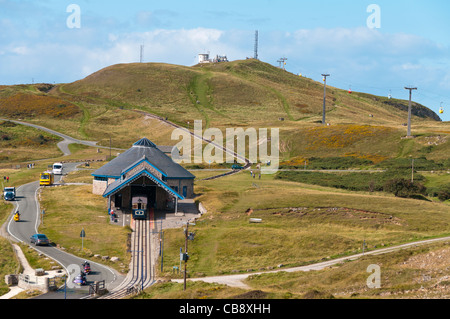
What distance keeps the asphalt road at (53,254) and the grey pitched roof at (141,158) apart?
35.9 ft

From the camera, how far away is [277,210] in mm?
71688

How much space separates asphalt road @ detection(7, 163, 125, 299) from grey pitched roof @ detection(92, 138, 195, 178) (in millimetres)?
10933

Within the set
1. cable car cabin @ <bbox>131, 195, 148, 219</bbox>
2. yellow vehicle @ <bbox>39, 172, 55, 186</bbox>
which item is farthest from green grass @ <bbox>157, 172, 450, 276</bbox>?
yellow vehicle @ <bbox>39, 172, 55, 186</bbox>

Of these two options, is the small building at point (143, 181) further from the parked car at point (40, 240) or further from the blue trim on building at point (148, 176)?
the parked car at point (40, 240)

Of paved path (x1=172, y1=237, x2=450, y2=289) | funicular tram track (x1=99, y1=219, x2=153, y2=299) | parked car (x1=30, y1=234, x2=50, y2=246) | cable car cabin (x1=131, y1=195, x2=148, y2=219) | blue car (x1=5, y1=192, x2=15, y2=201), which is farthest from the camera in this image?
blue car (x1=5, y1=192, x2=15, y2=201)

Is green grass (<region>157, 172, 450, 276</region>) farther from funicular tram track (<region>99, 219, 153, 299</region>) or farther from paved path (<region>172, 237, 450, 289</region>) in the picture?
funicular tram track (<region>99, 219, 153, 299</region>)

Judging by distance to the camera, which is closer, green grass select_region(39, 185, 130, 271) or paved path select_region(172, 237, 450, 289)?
paved path select_region(172, 237, 450, 289)

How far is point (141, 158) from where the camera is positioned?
79.4 meters

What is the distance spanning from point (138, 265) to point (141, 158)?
1172 inches

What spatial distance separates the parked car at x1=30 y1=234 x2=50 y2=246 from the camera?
187 ft

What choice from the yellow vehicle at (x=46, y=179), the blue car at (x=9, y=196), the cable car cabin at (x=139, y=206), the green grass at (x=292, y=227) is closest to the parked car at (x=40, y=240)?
the green grass at (x=292, y=227)

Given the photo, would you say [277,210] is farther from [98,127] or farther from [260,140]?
[98,127]
